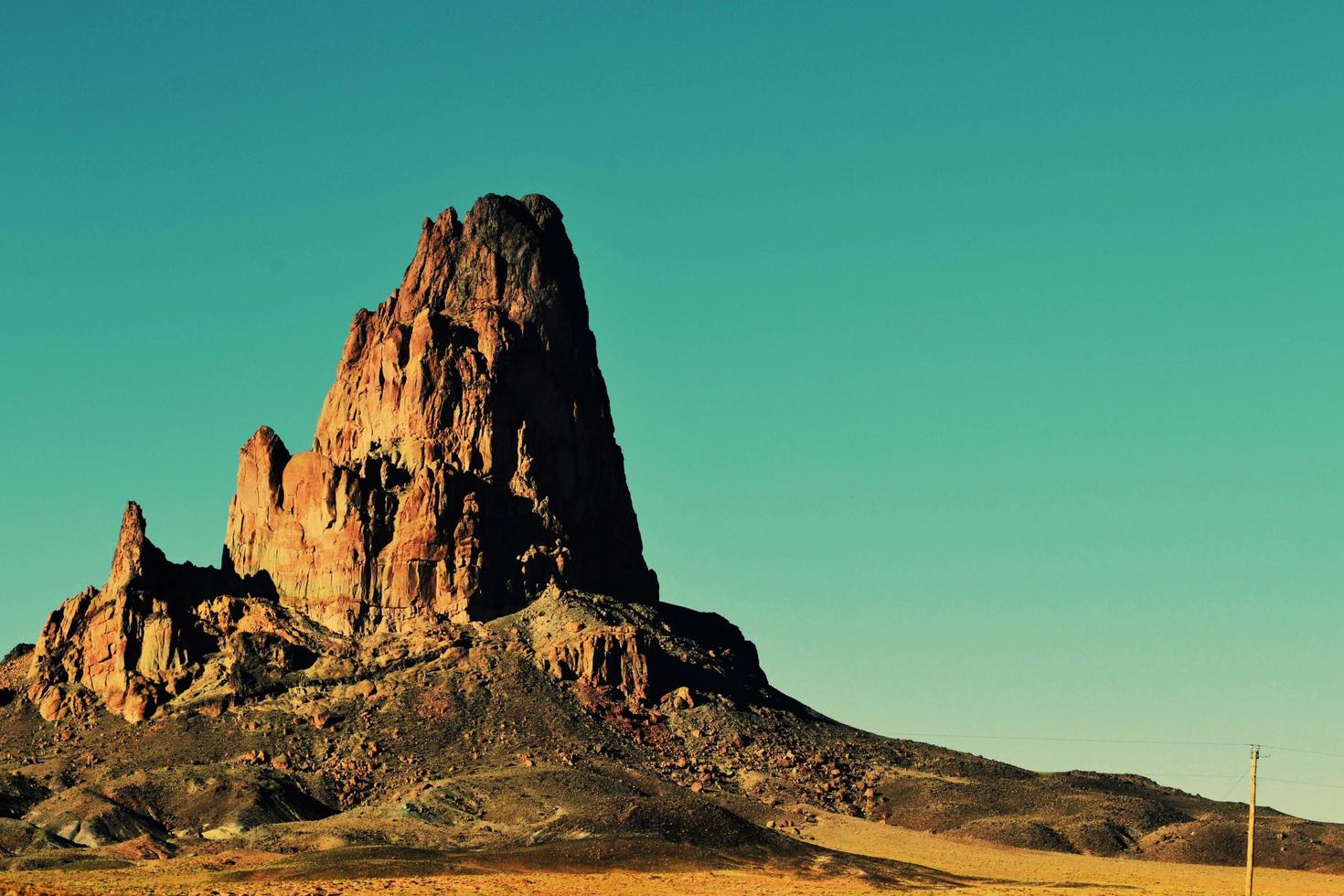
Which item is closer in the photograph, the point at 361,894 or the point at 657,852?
the point at 361,894

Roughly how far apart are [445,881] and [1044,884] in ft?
177

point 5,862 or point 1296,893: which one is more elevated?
point 1296,893

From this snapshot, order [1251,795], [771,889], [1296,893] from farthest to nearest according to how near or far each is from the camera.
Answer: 1. [1296,893]
2. [771,889]
3. [1251,795]

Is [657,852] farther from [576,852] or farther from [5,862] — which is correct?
[5,862]

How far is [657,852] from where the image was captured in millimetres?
194875

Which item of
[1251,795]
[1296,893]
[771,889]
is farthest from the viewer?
[1296,893]

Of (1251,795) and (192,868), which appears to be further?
(192,868)

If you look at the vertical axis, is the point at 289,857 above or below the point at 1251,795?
below

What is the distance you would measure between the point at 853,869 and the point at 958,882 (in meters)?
9.20

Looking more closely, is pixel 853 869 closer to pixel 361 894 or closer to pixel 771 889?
pixel 771 889

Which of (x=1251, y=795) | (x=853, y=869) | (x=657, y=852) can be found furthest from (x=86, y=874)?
(x=1251, y=795)

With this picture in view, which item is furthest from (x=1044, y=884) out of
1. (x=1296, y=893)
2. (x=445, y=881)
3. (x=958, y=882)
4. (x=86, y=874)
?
(x=86, y=874)

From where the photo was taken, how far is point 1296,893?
627 ft

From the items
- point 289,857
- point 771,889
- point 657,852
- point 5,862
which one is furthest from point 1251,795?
point 5,862
